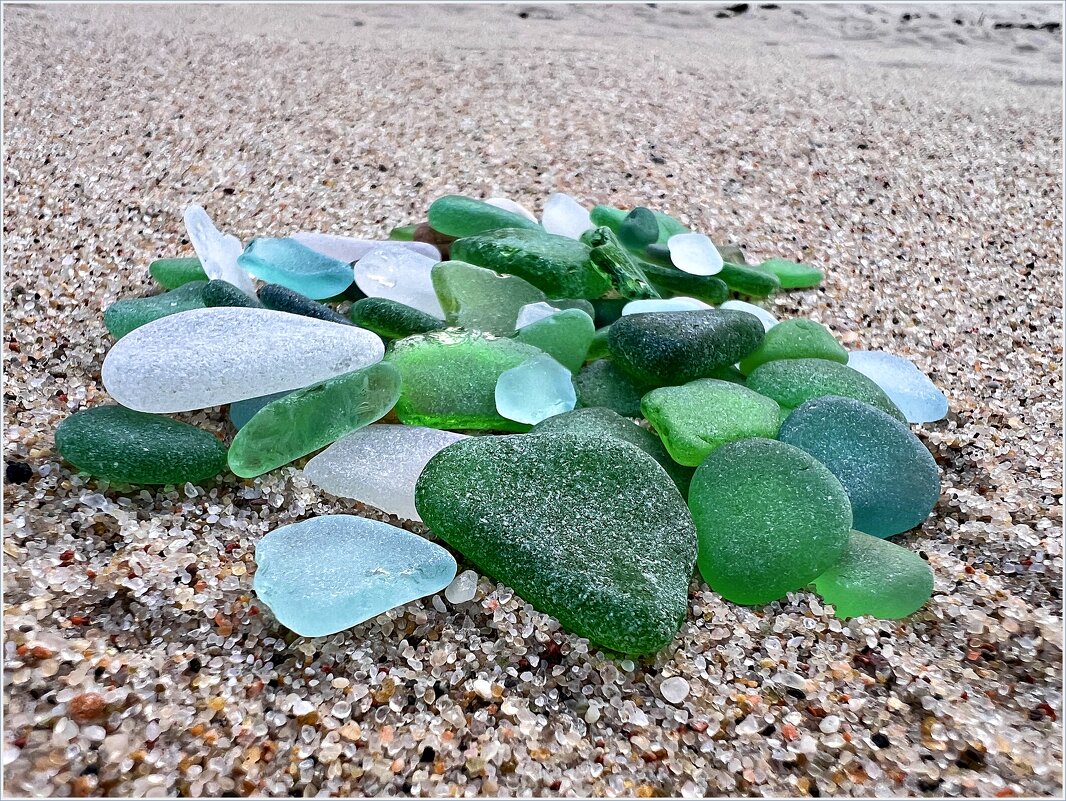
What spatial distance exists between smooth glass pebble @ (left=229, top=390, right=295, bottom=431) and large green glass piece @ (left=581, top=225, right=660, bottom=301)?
0.61 m

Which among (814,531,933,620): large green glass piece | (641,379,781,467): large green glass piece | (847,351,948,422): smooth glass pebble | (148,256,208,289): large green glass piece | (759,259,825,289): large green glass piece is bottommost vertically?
(814,531,933,620): large green glass piece

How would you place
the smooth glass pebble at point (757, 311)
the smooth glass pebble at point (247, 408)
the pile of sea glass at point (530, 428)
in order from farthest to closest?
1. the smooth glass pebble at point (757, 311)
2. the smooth glass pebble at point (247, 408)
3. the pile of sea glass at point (530, 428)

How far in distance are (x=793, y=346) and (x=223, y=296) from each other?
0.95 m

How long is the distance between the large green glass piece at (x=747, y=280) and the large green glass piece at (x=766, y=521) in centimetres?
68

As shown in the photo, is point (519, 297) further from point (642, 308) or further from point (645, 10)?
point (645, 10)

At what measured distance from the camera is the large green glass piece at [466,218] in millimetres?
1610

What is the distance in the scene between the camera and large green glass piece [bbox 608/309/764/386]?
120cm

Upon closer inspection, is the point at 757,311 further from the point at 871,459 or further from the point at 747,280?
the point at 871,459

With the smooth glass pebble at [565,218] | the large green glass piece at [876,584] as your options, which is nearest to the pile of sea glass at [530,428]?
the large green glass piece at [876,584]

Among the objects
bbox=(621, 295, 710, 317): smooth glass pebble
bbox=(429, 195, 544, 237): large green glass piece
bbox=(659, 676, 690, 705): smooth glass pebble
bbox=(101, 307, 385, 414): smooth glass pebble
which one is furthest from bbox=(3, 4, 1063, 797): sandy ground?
bbox=(621, 295, 710, 317): smooth glass pebble

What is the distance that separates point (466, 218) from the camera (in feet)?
5.28

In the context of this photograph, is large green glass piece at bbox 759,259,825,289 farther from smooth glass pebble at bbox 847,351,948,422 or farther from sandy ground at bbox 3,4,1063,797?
smooth glass pebble at bbox 847,351,948,422

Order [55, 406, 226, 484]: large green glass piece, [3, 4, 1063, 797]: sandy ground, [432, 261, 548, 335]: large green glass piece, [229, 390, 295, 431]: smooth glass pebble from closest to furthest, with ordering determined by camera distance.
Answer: [3, 4, 1063, 797]: sandy ground < [55, 406, 226, 484]: large green glass piece < [229, 390, 295, 431]: smooth glass pebble < [432, 261, 548, 335]: large green glass piece

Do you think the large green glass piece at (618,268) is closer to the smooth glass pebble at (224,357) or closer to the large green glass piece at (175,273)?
the smooth glass pebble at (224,357)
